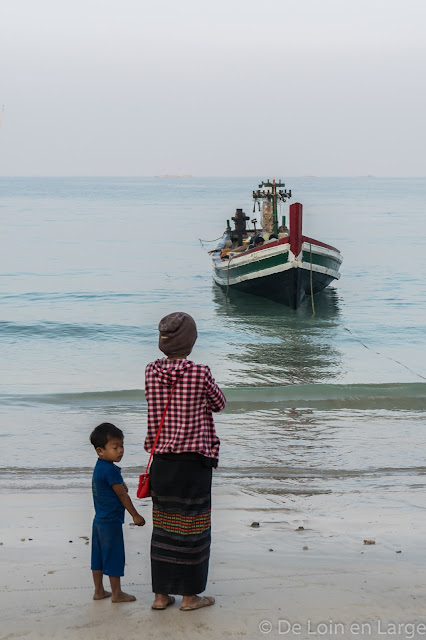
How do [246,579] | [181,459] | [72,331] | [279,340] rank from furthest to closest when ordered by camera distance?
[72,331], [279,340], [246,579], [181,459]

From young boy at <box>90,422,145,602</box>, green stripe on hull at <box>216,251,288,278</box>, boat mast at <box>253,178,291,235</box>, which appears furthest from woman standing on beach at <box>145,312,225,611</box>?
boat mast at <box>253,178,291,235</box>

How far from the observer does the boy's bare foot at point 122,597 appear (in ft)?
11.9

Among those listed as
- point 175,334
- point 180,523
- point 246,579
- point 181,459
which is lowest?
point 246,579

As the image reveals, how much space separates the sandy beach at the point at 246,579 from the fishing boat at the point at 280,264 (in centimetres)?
1282

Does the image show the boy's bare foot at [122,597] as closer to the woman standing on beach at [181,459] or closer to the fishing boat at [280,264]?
the woman standing on beach at [181,459]

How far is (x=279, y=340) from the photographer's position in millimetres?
16344

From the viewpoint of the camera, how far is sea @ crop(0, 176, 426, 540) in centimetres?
649

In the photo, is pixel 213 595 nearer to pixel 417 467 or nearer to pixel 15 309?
pixel 417 467

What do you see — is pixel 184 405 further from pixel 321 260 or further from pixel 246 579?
pixel 321 260

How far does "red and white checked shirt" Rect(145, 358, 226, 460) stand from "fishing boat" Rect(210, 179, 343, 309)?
14.0m

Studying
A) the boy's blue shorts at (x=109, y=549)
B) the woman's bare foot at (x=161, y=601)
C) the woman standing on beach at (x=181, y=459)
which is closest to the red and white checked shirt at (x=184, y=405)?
the woman standing on beach at (x=181, y=459)

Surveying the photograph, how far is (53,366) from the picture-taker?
13602 millimetres

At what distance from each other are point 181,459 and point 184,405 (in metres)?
0.23

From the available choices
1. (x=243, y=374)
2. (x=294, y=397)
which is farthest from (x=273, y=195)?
(x=294, y=397)
